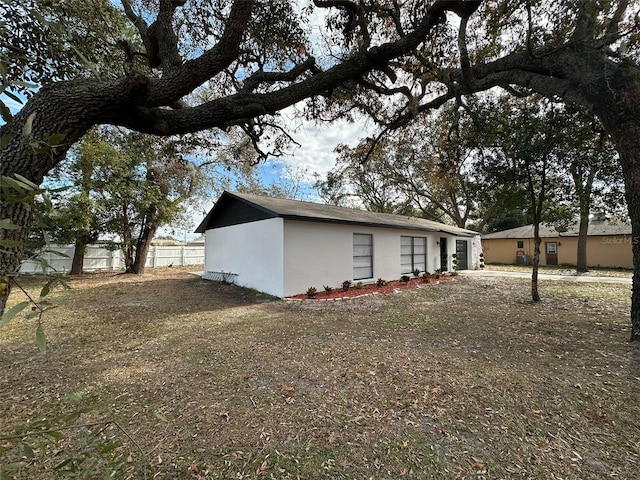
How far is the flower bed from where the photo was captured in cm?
888

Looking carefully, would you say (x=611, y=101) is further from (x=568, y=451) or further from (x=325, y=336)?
(x=325, y=336)

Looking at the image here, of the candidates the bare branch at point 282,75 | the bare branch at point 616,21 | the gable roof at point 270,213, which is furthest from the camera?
the gable roof at point 270,213

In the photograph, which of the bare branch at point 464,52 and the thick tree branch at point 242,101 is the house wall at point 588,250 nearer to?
the bare branch at point 464,52

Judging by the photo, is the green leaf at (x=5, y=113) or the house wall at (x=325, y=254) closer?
the green leaf at (x=5, y=113)

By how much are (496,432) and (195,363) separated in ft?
11.5

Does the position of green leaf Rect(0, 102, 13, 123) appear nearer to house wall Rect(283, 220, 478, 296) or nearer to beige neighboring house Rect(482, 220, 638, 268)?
house wall Rect(283, 220, 478, 296)

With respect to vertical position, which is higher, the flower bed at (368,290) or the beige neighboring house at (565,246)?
the beige neighboring house at (565,246)

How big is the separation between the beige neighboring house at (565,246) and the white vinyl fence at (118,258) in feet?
74.7

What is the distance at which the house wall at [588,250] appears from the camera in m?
17.2

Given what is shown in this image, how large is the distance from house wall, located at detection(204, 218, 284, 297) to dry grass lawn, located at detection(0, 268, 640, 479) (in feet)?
9.27

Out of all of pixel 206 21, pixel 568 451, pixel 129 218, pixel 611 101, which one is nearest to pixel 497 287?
pixel 611 101

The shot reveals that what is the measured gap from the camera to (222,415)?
2.85 m

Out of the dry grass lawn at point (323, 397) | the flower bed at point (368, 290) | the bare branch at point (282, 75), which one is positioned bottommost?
the dry grass lawn at point (323, 397)

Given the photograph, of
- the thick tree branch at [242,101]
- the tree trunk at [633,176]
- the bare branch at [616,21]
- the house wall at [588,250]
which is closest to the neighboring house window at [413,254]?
the tree trunk at [633,176]
